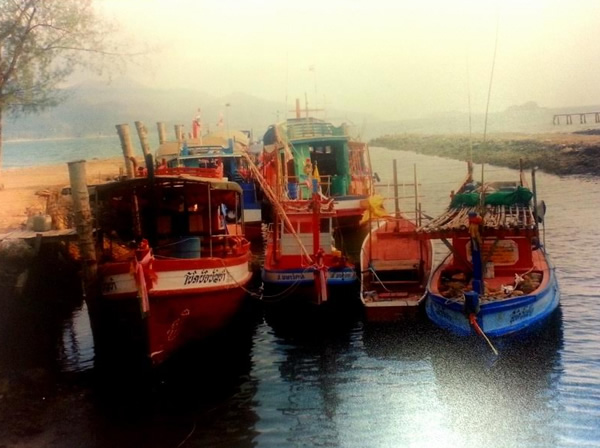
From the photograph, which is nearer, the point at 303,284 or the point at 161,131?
the point at 303,284

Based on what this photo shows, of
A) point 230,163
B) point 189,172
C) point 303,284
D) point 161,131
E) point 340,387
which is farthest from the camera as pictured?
point 161,131

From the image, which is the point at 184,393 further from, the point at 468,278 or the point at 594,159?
the point at 594,159

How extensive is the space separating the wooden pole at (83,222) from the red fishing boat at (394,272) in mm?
6257

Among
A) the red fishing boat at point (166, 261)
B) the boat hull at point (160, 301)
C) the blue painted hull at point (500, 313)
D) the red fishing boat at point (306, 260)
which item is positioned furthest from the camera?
the red fishing boat at point (306, 260)

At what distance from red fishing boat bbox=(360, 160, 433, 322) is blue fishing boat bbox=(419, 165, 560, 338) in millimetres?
1105

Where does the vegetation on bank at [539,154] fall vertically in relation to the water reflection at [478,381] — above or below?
above

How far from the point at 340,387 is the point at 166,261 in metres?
4.12

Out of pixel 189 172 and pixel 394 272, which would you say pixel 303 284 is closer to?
pixel 394 272

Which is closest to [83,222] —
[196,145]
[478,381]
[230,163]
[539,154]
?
[478,381]

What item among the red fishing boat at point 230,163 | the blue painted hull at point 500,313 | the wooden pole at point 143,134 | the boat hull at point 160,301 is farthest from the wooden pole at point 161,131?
the blue painted hull at point 500,313

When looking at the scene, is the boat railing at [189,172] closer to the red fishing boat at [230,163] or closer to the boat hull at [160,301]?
the boat hull at [160,301]

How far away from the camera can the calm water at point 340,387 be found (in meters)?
9.60

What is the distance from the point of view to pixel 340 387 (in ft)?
38.4

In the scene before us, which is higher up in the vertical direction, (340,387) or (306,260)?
(306,260)
